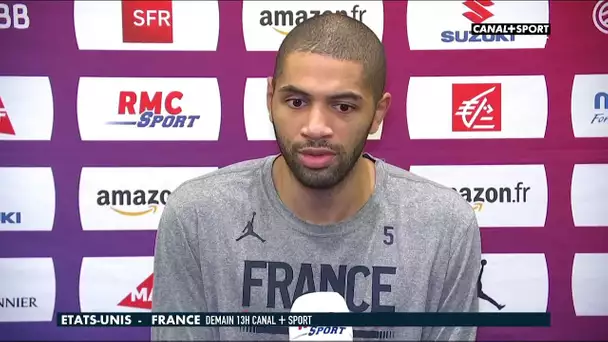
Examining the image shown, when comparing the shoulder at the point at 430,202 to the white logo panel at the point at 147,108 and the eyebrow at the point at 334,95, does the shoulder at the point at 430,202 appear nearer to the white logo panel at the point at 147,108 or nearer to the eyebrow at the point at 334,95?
the eyebrow at the point at 334,95

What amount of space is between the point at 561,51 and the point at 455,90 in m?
0.30

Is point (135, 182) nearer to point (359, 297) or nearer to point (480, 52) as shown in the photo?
point (359, 297)

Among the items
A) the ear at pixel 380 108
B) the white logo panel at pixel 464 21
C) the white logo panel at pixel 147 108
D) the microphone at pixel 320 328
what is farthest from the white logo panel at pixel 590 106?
the microphone at pixel 320 328

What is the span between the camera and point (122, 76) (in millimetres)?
1626

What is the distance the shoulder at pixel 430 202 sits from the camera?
123 cm

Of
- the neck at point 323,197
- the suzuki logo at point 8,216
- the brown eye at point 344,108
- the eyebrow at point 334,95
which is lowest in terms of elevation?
the suzuki logo at point 8,216

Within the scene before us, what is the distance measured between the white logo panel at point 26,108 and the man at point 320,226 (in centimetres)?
57

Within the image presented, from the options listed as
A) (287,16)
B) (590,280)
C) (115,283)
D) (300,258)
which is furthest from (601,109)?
(115,283)

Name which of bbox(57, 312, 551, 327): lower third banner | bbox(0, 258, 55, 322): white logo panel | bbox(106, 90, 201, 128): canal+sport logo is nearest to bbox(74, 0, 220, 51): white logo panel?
bbox(106, 90, 201, 128): canal+sport logo

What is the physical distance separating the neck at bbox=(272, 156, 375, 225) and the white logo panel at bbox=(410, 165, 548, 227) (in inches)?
17.7

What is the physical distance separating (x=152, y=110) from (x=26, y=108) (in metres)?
0.32

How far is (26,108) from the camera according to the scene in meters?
1.62

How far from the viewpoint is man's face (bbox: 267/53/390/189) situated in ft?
3.64

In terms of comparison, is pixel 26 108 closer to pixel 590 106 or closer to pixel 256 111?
pixel 256 111
